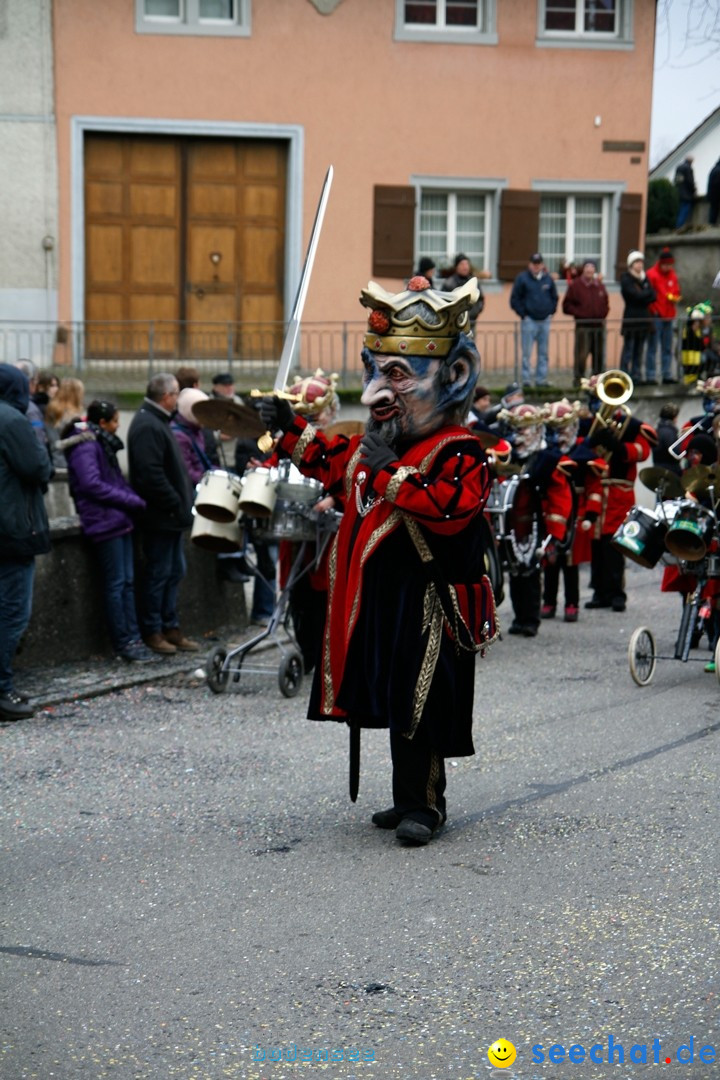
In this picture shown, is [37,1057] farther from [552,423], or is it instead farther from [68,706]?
[552,423]

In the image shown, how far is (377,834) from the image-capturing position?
6641mm

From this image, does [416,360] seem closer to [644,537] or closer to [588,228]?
[644,537]

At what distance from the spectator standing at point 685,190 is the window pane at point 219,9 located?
9.53 m

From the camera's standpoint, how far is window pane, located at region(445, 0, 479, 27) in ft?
71.8

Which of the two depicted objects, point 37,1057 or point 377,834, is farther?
point 377,834

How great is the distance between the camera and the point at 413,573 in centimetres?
643

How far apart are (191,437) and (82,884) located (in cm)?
571

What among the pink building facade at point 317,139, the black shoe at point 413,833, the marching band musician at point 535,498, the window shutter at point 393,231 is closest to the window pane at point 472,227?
the pink building facade at point 317,139

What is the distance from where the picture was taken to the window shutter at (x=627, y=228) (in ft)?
75.2

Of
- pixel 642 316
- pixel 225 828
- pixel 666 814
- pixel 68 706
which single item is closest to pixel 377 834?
pixel 225 828

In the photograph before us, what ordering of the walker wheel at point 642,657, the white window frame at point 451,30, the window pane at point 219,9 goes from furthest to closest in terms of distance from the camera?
the white window frame at point 451,30
the window pane at point 219,9
the walker wheel at point 642,657

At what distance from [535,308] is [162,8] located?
6.28 m

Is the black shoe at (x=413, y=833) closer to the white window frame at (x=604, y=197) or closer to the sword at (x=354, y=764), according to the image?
the sword at (x=354, y=764)

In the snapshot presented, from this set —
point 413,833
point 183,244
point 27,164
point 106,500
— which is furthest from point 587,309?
point 413,833
